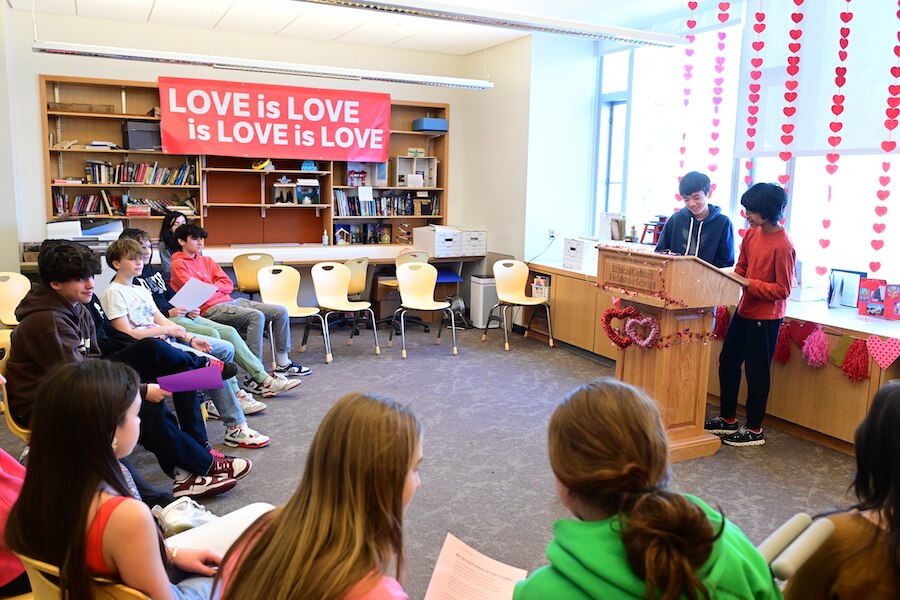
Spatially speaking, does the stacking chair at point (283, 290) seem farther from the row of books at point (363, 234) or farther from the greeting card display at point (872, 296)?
the greeting card display at point (872, 296)

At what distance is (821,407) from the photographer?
437 centimetres

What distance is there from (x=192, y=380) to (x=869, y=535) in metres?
2.91

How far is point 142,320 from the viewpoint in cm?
417

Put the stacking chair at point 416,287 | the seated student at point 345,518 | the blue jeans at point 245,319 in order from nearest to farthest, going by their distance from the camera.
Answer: the seated student at point 345,518 < the blue jeans at point 245,319 < the stacking chair at point 416,287

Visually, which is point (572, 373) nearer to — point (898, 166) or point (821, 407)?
point (821, 407)

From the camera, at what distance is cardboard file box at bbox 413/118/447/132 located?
26.8 feet

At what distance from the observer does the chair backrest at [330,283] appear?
654 cm

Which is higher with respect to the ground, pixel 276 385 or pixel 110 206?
pixel 110 206

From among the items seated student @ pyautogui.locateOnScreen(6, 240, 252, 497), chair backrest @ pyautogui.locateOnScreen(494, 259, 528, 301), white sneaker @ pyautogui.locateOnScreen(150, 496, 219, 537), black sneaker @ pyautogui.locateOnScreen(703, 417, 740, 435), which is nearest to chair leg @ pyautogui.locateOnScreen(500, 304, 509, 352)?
chair backrest @ pyautogui.locateOnScreen(494, 259, 528, 301)

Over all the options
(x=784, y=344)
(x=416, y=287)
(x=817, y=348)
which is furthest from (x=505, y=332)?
(x=817, y=348)

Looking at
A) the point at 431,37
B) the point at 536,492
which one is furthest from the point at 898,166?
the point at 431,37

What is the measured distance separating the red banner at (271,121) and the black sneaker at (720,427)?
191 inches

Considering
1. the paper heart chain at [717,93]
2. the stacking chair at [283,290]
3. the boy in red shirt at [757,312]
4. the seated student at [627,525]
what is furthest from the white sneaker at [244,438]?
the paper heart chain at [717,93]

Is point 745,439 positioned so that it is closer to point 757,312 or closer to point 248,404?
point 757,312
